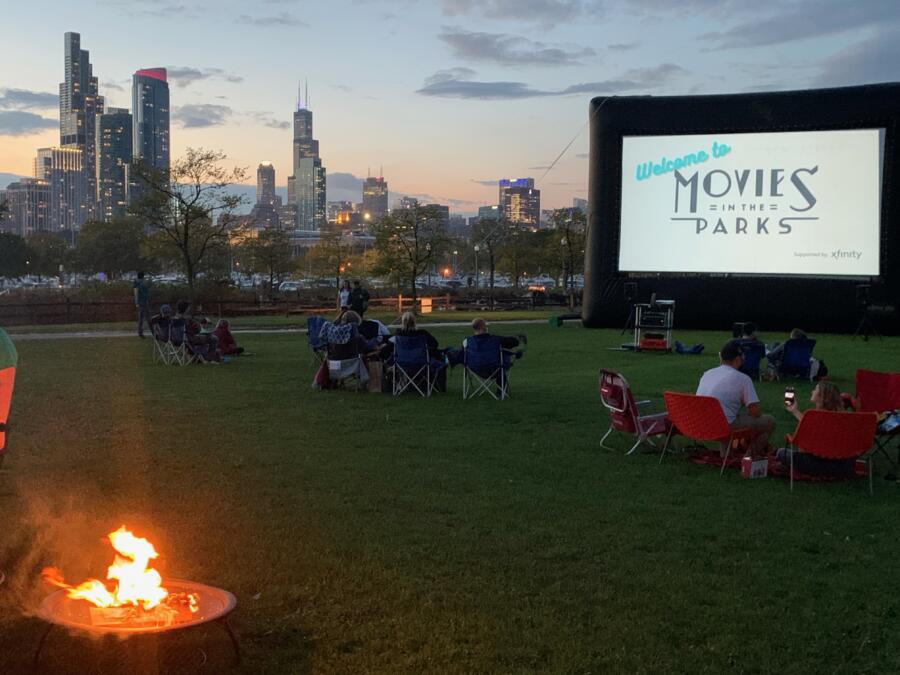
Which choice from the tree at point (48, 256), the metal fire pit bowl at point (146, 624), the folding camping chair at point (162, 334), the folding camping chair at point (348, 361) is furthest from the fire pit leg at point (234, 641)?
the tree at point (48, 256)

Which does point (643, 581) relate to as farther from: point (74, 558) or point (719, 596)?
point (74, 558)

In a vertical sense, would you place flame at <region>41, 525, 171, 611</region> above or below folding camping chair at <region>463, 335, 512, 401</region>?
below

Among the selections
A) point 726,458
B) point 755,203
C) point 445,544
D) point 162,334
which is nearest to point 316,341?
point 162,334

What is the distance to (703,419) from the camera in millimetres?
7125

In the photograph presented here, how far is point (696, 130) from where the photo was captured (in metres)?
24.9

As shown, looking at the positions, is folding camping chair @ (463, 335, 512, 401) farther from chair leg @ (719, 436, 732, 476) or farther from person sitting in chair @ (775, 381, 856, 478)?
person sitting in chair @ (775, 381, 856, 478)

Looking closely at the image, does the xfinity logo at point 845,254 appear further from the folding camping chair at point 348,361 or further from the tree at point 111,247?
the tree at point 111,247

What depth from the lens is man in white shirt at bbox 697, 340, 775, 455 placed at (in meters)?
7.31

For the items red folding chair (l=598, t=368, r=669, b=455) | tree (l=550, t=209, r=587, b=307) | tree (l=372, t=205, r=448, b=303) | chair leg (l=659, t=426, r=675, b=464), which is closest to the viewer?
chair leg (l=659, t=426, r=675, b=464)

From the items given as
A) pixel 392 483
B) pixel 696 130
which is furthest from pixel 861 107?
pixel 392 483

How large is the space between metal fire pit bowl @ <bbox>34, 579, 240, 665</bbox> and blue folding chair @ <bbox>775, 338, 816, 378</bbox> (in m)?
11.7

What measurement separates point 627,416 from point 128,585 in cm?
527

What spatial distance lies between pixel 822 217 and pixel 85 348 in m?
17.9

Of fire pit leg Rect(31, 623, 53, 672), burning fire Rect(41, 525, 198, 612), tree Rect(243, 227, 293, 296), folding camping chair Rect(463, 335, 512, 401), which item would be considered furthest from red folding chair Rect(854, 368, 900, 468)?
tree Rect(243, 227, 293, 296)
